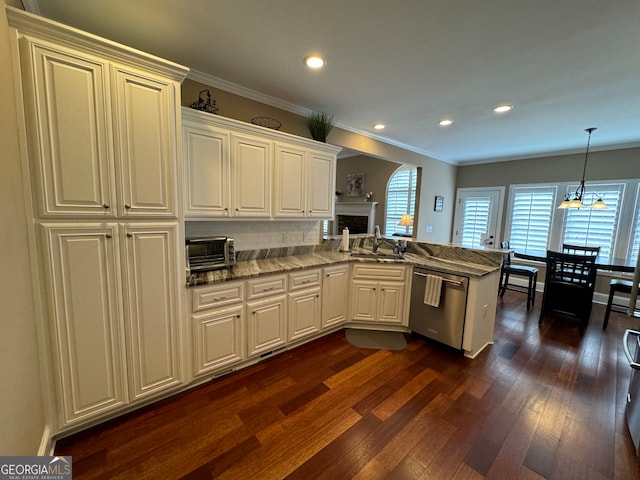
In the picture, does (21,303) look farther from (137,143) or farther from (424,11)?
(424,11)

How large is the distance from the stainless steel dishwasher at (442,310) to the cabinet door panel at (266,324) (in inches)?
61.0

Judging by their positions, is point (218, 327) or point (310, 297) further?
point (310, 297)

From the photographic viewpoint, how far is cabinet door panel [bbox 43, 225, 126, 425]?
1494mm

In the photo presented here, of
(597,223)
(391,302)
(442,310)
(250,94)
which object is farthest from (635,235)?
(250,94)

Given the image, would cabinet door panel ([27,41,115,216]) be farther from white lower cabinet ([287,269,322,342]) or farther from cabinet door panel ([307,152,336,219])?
cabinet door panel ([307,152,336,219])

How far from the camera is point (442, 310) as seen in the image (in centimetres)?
283

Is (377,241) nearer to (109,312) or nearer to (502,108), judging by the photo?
(502,108)

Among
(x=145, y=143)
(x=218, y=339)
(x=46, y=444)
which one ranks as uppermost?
(x=145, y=143)

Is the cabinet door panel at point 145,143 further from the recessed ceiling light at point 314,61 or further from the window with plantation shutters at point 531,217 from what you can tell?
the window with plantation shutters at point 531,217

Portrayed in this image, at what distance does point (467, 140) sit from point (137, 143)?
4641 mm

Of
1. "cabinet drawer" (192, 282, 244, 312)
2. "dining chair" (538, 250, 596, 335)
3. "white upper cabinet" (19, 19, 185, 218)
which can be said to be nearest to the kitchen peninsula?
"cabinet drawer" (192, 282, 244, 312)

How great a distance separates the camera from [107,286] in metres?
1.63

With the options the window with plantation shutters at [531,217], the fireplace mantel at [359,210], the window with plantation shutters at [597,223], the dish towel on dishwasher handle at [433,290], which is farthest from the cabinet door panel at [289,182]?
the window with plantation shutters at [597,223]

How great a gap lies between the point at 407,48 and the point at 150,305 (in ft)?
8.66
